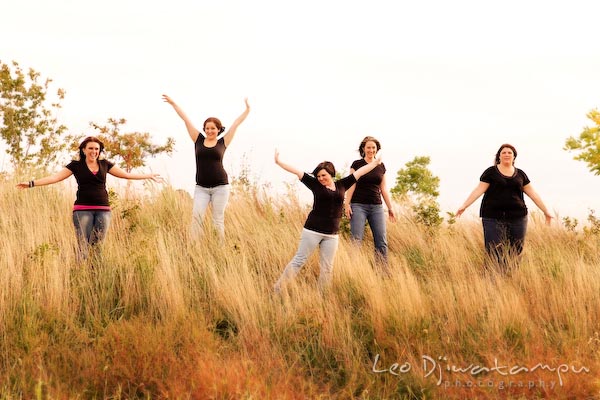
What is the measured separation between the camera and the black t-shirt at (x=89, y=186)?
7.79m

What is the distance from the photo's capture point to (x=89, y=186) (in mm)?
7832

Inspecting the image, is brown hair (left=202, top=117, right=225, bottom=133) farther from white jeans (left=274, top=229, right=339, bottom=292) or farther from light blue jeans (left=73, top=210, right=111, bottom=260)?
white jeans (left=274, top=229, right=339, bottom=292)

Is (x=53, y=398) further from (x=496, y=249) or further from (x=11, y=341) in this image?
(x=496, y=249)

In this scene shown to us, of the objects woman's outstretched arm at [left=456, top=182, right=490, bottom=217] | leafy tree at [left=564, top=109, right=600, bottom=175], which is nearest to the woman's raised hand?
woman's outstretched arm at [left=456, top=182, right=490, bottom=217]

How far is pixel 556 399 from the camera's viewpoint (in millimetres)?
5496

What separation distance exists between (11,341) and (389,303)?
4057 millimetres

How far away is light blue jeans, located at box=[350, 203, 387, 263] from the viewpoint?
8.78 m

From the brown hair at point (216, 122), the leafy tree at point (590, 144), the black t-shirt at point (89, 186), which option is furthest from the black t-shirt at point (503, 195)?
the leafy tree at point (590, 144)

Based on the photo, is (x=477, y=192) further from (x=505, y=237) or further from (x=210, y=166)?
(x=210, y=166)

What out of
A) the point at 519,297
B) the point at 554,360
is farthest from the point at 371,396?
the point at 519,297

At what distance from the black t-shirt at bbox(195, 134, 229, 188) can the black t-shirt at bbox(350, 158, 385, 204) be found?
2005mm

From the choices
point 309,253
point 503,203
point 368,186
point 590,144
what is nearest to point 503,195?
point 503,203

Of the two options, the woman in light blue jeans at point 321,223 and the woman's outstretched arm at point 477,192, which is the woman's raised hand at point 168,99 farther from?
the woman's outstretched arm at point 477,192

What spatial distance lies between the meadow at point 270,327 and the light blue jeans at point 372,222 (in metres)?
0.39
